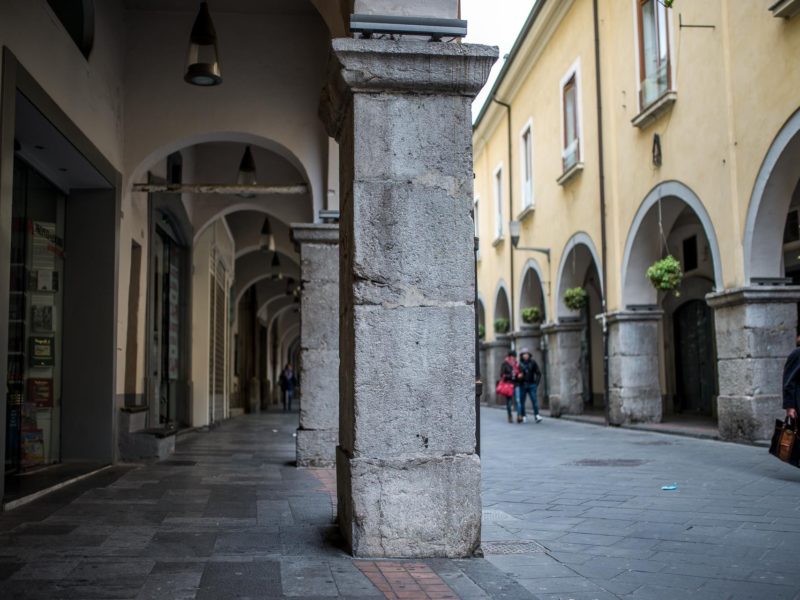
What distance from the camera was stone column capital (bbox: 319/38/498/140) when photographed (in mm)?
4664

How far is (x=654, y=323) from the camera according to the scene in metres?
15.7

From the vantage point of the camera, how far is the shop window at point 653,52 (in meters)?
14.0

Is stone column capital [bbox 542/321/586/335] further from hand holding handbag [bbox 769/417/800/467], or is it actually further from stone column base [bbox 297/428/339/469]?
hand holding handbag [bbox 769/417/800/467]

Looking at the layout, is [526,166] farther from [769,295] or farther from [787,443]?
[787,443]

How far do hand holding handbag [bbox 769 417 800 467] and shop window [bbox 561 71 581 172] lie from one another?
11103 millimetres

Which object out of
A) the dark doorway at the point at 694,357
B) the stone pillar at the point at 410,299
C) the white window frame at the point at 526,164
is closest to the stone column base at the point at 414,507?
the stone pillar at the point at 410,299

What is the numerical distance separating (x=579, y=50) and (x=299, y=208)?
24.4 ft

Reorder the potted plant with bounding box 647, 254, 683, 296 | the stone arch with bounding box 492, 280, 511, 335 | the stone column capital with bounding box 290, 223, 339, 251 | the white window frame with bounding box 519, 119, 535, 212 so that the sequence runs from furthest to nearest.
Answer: the stone arch with bounding box 492, 280, 511, 335
the white window frame with bounding box 519, 119, 535, 212
the potted plant with bounding box 647, 254, 683, 296
the stone column capital with bounding box 290, 223, 339, 251

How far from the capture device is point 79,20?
8469 millimetres

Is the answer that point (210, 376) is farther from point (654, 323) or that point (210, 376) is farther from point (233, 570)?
point (233, 570)

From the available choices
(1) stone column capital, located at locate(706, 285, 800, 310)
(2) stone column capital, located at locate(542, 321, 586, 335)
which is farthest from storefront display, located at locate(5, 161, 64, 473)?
(2) stone column capital, located at locate(542, 321, 586, 335)

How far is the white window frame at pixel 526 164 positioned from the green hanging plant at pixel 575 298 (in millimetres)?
4355

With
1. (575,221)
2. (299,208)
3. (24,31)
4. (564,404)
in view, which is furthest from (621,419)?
(24,31)

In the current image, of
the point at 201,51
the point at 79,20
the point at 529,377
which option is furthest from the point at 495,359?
the point at 79,20
